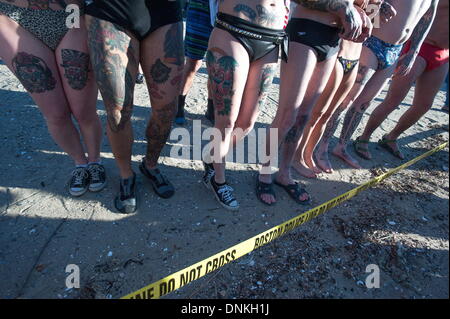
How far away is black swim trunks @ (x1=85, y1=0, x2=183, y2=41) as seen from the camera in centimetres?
170

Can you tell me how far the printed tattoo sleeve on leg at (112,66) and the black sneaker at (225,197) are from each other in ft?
3.77

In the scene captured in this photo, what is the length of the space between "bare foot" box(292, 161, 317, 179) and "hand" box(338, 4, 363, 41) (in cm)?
159

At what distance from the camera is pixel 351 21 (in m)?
1.99

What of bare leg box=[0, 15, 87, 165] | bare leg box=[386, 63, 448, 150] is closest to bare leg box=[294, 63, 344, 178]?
bare leg box=[386, 63, 448, 150]

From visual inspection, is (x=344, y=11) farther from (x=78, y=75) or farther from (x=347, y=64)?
(x=78, y=75)

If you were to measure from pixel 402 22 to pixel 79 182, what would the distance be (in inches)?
138

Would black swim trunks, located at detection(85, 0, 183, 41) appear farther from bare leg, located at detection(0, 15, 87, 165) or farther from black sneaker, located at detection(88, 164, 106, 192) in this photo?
black sneaker, located at detection(88, 164, 106, 192)

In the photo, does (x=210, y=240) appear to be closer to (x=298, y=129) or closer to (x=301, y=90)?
(x=298, y=129)

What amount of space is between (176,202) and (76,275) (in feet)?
3.31

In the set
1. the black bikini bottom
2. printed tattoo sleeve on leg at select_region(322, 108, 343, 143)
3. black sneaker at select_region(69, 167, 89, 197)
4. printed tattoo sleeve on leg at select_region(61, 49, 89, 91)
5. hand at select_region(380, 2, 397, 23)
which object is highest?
hand at select_region(380, 2, 397, 23)

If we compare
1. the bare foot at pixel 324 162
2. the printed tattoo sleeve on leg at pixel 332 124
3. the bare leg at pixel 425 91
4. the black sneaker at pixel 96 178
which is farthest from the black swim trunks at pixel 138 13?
the bare leg at pixel 425 91

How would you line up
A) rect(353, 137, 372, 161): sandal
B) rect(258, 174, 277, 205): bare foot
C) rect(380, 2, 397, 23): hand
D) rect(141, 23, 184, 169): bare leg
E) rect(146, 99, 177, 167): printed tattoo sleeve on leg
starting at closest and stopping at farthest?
rect(141, 23, 184, 169): bare leg
rect(146, 99, 177, 167): printed tattoo sleeve on leg
rect(380, 2, 397, 23): hand
rect(258, 174, 277, 205): bare foot
rect(353, 137, 372, 161): sandal

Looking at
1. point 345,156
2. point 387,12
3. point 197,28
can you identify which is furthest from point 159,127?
point 345,156

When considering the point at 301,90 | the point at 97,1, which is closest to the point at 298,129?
the point at 301,90
